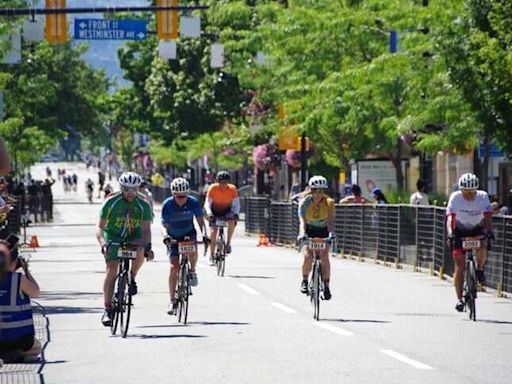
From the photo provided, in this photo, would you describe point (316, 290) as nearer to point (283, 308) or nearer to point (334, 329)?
point (334, 329)

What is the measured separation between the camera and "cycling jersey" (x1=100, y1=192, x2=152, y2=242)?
1853cm

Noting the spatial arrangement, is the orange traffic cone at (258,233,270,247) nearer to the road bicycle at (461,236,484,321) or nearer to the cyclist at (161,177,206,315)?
the cyclist at (161,177,206,315)

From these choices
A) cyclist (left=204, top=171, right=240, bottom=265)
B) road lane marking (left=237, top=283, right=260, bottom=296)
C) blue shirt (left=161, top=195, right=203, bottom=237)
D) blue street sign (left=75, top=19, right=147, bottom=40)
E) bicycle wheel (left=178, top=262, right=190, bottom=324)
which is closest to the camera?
bicycle wheel (left=178, top=262, right=190, bottom=324)

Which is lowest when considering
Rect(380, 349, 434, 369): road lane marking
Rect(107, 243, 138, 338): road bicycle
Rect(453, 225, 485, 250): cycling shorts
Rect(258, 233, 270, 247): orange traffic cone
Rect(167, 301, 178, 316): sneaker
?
Rect(258, 233, 270, 247): orange traffic cone

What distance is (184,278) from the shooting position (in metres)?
20.2

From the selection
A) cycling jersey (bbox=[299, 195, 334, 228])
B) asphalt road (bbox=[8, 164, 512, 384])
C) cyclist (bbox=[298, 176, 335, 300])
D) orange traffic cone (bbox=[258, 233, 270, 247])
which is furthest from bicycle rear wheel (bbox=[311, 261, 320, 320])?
orange traffic cone (bbox=[258, 233, 270, 247])

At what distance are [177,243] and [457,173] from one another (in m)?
40.4

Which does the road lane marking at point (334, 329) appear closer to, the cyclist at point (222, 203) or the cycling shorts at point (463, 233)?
the cycling shorts at point (463, 233)

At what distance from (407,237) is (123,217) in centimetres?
1469

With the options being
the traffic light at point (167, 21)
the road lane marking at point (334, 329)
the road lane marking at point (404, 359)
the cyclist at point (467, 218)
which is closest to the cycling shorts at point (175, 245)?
the road lane marking at point (334, 329)

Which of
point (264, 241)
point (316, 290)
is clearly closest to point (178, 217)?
point (316, 290)

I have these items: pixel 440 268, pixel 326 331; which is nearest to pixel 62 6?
pixel 440 268

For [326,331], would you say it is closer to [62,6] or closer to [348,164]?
[62,6]

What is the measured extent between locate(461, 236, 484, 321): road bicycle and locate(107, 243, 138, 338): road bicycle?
423 cm
